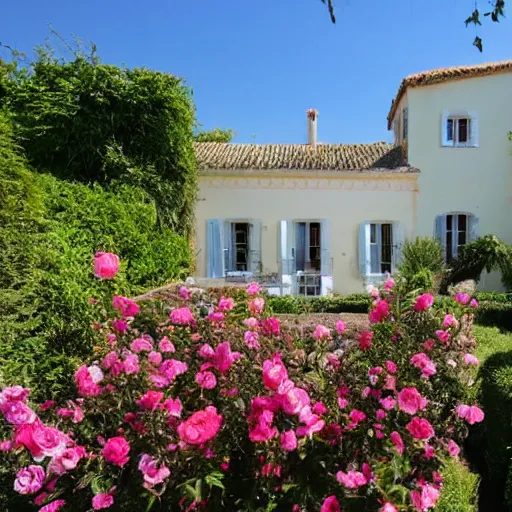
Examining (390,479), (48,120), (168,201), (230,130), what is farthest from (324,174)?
(230,130)

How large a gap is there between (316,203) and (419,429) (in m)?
11.5

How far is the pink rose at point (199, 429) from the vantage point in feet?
5.34

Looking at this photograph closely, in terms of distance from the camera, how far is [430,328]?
2.62 meters

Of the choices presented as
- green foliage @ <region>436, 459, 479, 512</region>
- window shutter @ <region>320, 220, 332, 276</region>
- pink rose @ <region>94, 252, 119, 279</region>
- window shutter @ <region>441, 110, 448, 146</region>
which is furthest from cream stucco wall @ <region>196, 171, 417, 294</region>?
pink rose @ <region>94, 252, 119, 279</region>

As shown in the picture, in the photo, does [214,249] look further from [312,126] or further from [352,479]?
[352,479]

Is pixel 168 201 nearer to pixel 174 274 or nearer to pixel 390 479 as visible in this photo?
pixel 174 274

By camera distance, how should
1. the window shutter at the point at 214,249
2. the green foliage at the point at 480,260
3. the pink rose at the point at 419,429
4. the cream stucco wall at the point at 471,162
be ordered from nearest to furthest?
the pink rose at the point at 419,429 → the green foliage at the point at 480,260 → the window shutter at the point at 214,249 → the cream stucco wall at the point at 471,162

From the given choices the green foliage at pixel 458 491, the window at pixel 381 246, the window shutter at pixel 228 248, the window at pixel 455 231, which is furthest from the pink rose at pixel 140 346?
the window at pixel 455 231

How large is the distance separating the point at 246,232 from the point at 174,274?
12.0 ft

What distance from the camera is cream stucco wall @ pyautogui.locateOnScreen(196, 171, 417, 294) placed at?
12.9 m

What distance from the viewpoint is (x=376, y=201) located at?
1319 cm

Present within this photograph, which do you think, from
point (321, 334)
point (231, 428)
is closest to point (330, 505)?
point (231, 428)

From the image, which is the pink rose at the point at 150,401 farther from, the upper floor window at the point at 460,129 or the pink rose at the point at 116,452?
the upper floor window at the point at 460,129

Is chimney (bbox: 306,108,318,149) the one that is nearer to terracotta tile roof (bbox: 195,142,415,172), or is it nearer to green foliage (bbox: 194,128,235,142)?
terracotta tile roof (bbox: 195,142,415,172)
